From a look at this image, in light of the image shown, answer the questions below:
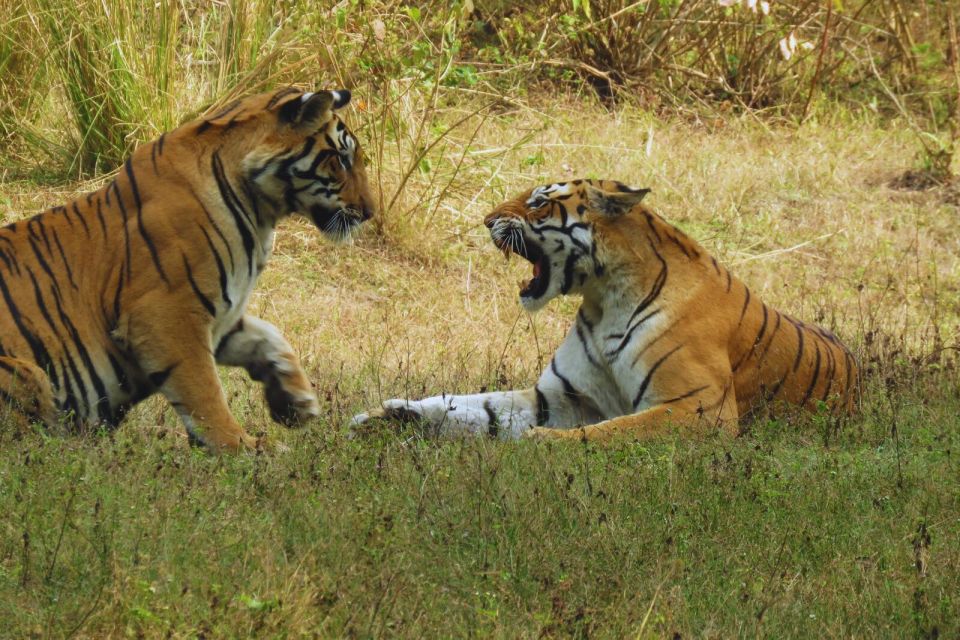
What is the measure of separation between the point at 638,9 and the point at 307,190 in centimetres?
654

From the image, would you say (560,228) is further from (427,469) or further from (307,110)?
(427,469)

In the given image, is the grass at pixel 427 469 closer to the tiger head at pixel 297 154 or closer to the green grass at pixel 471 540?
the green grass at pixel 471 540

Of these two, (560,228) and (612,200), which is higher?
(612,200)

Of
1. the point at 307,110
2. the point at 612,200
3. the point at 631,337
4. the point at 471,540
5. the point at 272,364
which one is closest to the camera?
the point at 471,540

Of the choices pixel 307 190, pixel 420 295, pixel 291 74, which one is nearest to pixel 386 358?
pixel 420 295

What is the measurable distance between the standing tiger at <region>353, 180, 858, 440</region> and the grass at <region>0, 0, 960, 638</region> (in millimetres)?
230

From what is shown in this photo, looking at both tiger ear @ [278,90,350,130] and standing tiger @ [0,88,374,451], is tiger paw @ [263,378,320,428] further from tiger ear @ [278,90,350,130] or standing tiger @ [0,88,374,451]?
tiger ear @ [278,90,350,130]

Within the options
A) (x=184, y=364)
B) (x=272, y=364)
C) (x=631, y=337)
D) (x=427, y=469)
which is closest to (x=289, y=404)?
(x=272, y=364)

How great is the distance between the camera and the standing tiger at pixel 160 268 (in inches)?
183

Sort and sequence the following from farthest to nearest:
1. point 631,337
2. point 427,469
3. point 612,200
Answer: point 612,200 < point 631,337 < point 427,469

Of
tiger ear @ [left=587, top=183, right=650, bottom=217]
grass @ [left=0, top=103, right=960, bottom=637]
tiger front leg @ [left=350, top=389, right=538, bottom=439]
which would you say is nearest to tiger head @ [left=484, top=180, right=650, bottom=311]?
tiger ear @ [left=587, top=183, right=650, bottom=217]

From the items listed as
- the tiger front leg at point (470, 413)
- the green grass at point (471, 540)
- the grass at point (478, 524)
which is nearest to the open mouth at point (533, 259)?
the tiger front leg at point (470, 413)

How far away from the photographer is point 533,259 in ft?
18.5

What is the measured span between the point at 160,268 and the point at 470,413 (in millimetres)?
1414
